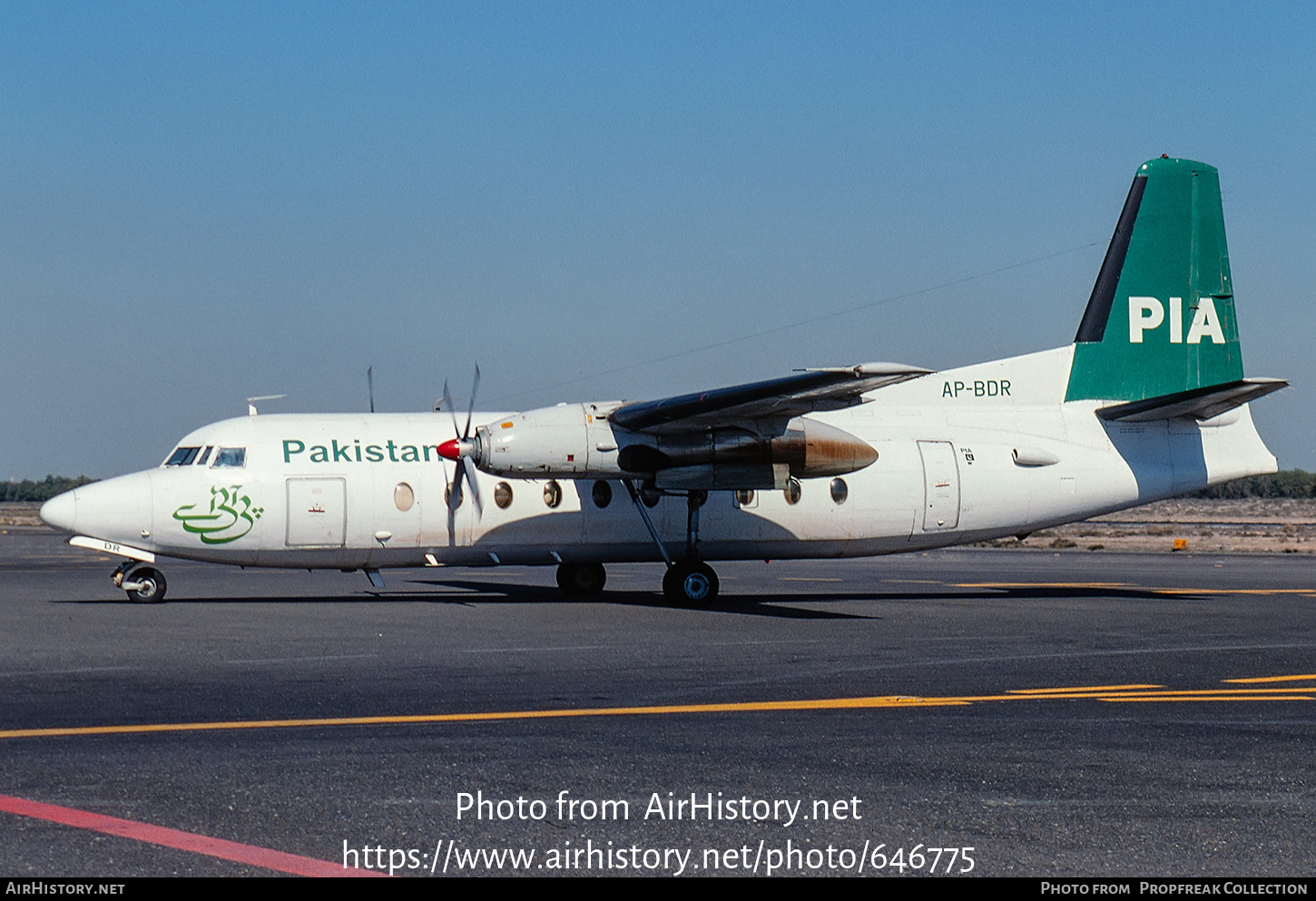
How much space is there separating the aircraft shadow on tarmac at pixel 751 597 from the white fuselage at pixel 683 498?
89cm

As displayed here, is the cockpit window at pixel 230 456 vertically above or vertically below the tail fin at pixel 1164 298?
below

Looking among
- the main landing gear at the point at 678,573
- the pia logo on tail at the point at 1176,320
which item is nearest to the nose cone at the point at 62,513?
the main landing gear at the point at 678,573

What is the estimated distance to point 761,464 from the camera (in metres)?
22.0

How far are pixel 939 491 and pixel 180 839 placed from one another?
1903cm

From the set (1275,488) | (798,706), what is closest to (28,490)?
(1275,488)

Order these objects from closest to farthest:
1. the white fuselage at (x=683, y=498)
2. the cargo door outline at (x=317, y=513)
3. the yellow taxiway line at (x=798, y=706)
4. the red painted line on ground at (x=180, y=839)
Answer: the red painted line on ground at (x=180, y=839)
the yellow taxiway line at (x=798, y=706)
the white fuselage at (x=683, y=498)
the cargo door outline at (x=317, y=513)

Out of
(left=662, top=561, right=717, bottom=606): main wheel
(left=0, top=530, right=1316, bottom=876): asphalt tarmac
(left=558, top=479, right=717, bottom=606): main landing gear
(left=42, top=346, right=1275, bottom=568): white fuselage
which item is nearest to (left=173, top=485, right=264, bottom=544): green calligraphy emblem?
(left=42, top=346, right=1275, bottom=568): white fuselage

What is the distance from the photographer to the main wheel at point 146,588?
22.0m

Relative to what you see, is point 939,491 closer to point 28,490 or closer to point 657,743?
point 657,743

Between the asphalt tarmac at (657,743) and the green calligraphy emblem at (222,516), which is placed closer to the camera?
the asphalt tarmac at (657,743)

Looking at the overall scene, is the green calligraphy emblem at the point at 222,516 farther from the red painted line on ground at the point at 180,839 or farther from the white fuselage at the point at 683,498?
the red painted line on ground at the point at 180,839

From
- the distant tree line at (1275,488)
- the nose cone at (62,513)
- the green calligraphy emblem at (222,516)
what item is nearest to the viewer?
the nose cone at (62,513)

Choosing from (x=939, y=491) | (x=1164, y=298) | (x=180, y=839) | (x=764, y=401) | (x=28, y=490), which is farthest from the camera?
(x=28, y=490)
